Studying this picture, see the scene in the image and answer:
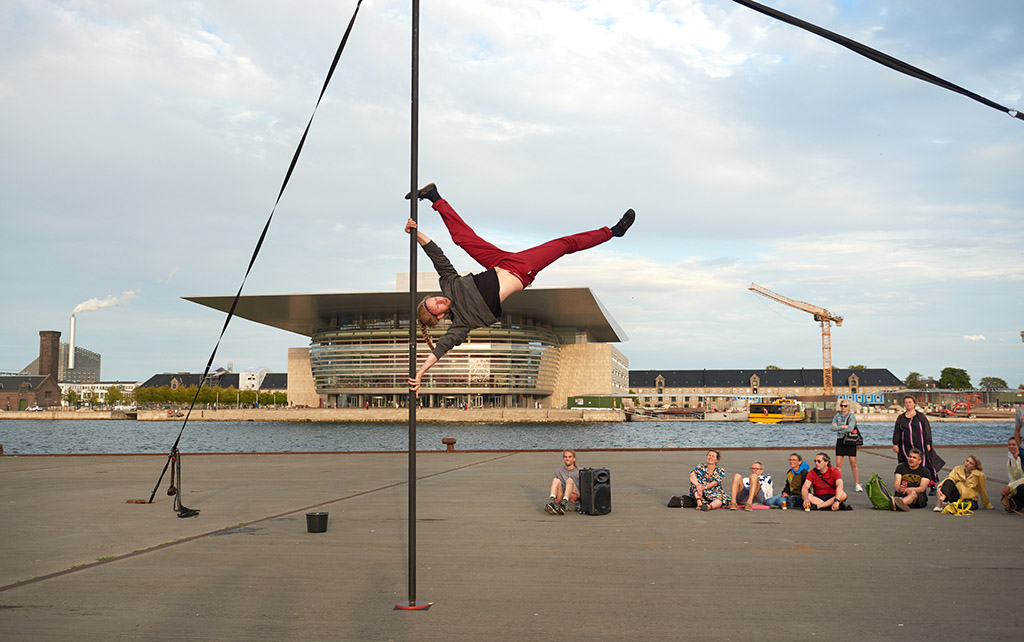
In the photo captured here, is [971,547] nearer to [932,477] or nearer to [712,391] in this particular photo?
[932,477]

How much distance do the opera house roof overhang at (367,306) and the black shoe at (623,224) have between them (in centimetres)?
8714

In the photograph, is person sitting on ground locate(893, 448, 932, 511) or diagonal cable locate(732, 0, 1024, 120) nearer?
diagonal cable locate(732, 0, 1024, 120)

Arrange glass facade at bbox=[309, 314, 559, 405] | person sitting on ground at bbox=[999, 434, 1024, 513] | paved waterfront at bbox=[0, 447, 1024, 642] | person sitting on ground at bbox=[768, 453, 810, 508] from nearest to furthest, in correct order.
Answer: paved waterfront at bbox=[0, 447, 1024, 642] → person sitting on ground at bbox=[999, 434, 1024, 513] → person sitting on ground at bbox=[768, 453, 810, 508] → glass facade at bbox=[309, 314, 559, 405]

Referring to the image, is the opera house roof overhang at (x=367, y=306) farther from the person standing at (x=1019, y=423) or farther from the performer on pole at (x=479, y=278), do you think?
the performer on pole at (x=479, y=278)

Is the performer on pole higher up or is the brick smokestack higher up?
the brick smokestack

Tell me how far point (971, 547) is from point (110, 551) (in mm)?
10263

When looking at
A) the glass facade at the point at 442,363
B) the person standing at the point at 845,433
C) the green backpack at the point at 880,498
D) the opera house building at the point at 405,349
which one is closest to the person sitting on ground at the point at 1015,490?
the green backpack at the point at 880,498

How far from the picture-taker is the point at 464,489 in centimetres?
1681

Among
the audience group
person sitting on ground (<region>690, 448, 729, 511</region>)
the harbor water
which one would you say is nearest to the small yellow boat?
the harbor water

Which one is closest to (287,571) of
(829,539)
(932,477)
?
(829,539)

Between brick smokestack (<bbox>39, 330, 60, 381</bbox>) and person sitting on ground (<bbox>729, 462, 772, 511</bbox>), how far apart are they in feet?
624

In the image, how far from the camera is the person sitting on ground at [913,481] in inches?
517

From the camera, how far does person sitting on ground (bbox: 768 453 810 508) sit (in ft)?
43.9

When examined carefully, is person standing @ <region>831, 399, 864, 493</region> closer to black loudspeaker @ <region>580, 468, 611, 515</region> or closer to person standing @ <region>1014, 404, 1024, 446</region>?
person standing @ <region>1014, 404, 1024, 446</region>
